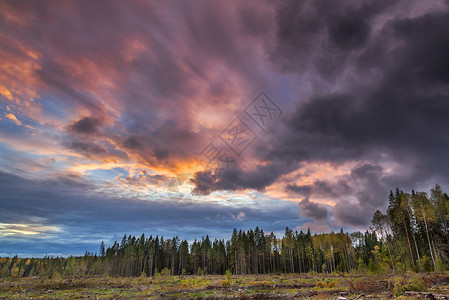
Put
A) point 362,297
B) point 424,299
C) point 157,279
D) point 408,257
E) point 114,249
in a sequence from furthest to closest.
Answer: point 114,249, point 408,257, point 157,279, point 362,297, point 424,299

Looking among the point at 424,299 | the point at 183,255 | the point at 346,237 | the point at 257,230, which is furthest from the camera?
the point at 183,255

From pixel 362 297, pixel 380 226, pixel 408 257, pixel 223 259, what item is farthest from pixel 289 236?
pixel 362 297

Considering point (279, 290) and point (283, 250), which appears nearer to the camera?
point (279, 290)

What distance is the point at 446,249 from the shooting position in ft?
152

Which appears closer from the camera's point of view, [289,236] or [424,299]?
[424,299]

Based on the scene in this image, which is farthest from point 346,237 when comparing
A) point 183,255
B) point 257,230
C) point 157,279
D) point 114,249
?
point 114,249

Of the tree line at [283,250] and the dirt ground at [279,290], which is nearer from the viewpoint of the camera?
the dirt ground at [279,290]

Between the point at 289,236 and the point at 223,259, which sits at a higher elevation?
the point at 289,236

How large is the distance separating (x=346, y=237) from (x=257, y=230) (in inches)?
1363

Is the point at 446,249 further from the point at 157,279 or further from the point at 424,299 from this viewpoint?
the point at 157,279

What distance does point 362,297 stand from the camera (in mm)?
18078

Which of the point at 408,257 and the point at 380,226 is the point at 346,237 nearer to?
the point at 380,226

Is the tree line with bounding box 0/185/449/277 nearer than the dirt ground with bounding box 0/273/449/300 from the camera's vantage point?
No

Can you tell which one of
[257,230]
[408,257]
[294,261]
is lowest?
[294,261]
